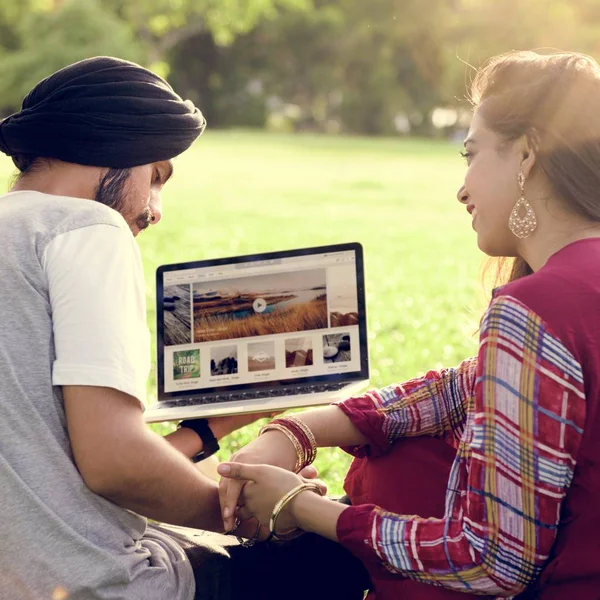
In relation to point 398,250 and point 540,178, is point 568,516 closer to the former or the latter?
point 540,178

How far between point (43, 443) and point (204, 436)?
0.97 meters

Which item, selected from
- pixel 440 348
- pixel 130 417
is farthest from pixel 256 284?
pixel 440 348

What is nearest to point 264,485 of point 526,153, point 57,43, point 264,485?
point 264,485

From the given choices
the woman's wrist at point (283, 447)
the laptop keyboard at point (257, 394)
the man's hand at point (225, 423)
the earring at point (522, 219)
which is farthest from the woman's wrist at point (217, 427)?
the earring at point (522, 219)

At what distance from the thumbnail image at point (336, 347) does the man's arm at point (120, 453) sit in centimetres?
108

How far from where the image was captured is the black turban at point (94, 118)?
2.54m

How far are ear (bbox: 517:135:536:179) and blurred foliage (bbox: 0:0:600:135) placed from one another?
43167 millimetres

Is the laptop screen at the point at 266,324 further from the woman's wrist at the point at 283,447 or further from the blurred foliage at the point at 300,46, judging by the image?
the blurred foliage at the point at 300,46

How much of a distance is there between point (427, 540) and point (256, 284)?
131 cm

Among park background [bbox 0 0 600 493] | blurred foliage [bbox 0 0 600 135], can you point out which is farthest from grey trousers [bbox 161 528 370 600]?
blurred foliage [bbox 0 0 600 135]

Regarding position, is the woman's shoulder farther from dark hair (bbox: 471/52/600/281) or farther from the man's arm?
the man's arm

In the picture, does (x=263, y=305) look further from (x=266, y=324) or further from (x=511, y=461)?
(x=511, y=461)

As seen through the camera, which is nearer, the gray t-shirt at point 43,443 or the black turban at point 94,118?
the gray t-shirt at point 43,443

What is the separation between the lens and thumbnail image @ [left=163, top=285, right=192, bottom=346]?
3.37m
